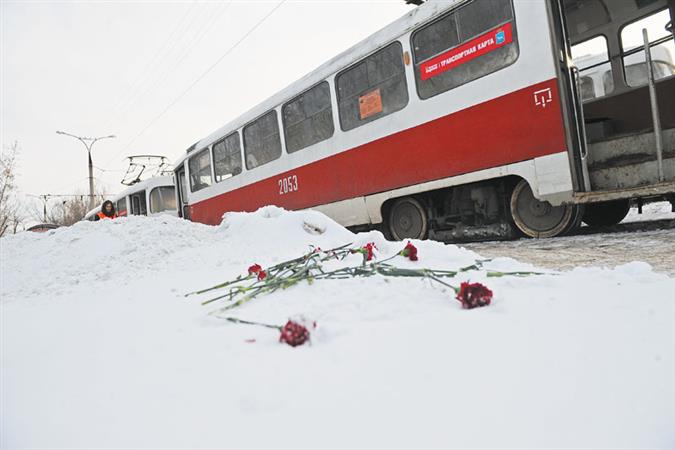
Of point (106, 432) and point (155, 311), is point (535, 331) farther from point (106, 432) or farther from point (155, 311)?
point (155, 311)

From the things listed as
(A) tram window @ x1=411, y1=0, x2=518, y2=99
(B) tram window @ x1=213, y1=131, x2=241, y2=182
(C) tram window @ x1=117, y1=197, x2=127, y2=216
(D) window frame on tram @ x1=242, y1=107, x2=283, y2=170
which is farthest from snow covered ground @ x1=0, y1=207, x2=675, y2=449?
(C) tram window @ x1=117, y1=197, x2=127, y2=216

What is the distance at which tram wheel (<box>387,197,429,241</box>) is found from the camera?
6102mm

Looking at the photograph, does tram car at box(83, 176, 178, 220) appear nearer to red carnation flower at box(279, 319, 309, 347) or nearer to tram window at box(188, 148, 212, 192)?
tram window at box(188, 148, 212, 192)

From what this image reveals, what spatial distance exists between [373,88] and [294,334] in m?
5.44

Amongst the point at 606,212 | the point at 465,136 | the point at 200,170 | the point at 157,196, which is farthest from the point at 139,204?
the point at 606,212

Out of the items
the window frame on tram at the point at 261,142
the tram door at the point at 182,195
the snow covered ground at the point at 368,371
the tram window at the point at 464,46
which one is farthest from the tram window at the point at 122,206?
the snow covered ground at the point at 368,371

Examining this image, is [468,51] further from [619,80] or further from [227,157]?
[227,157]

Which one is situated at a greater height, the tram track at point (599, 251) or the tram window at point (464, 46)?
the tram window at point (464, 46)

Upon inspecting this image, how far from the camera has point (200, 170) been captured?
443 inches

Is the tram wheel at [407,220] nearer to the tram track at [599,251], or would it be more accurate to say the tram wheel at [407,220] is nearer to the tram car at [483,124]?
the tram car at [483,124]

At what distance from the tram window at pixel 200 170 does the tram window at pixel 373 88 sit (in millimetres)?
5230

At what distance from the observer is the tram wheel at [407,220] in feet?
20.0

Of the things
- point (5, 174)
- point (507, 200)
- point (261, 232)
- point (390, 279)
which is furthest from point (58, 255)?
point (5, 174)

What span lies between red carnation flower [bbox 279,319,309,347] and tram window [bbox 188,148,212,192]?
9.99 meters
